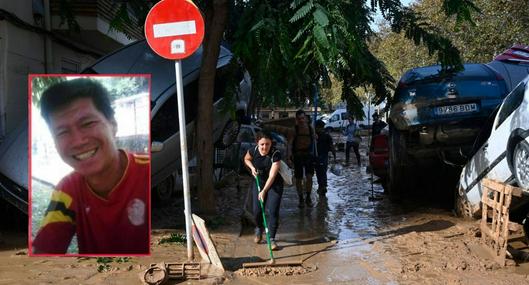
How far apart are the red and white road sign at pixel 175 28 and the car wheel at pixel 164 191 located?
445 centimetres

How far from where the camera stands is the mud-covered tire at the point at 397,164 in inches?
352

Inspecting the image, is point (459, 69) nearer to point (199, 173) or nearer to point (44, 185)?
point (199, 173)

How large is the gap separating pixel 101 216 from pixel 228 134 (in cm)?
539

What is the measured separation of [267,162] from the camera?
6.83 meters

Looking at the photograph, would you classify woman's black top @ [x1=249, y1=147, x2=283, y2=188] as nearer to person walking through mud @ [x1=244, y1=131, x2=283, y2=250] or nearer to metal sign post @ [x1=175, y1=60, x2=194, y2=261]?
person walking through mud @ [x1=244, y1=131, x2=283, y2=250]

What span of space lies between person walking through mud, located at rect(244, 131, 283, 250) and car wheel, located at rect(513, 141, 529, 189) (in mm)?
2700

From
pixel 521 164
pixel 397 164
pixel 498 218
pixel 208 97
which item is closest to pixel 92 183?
pixel 208 97

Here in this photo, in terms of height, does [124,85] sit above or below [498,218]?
above

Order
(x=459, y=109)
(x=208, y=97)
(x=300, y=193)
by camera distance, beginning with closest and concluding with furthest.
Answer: (x=208, y=97) → (x=459, y=109) → (x=300, y=193)

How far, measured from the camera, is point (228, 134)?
34.3 ft

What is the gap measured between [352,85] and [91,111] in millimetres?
4729

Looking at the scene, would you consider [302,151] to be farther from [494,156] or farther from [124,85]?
[124,85]

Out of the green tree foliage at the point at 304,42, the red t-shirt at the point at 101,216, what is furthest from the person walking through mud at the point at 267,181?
the red t-shirt at the point at 101,216

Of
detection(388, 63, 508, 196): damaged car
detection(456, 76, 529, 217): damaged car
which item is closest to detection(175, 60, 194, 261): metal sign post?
detection(456, 76, 529, 217): damaged car
